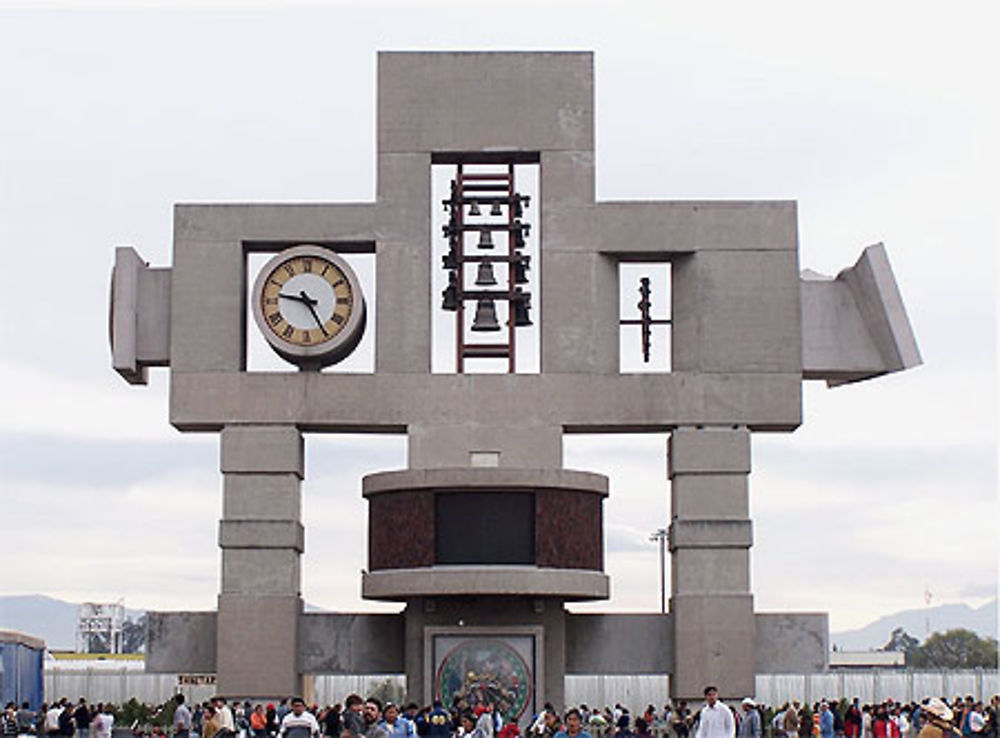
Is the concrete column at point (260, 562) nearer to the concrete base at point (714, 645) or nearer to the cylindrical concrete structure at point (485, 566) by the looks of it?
the cylindrical concrete structure at point (485, 566)

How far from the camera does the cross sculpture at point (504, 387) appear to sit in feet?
156

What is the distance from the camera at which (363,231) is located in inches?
1929

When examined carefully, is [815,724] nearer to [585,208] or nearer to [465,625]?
[465,625]

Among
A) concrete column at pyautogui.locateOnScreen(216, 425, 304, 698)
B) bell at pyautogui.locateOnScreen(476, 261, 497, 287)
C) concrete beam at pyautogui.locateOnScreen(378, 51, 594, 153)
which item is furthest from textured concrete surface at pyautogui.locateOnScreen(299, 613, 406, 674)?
concrete beam at pyautogui.locateOnScreen(378, 51, 594, 153)

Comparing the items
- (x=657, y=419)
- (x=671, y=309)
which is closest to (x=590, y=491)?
(x=657, y=419)

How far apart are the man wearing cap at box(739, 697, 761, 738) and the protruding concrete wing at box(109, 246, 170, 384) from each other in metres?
17.8

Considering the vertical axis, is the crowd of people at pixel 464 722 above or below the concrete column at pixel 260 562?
below

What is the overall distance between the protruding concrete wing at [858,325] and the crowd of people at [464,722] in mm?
8962

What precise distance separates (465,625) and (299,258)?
10.5 metres

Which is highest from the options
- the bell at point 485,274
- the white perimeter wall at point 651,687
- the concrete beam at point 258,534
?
the bell at point 485,274

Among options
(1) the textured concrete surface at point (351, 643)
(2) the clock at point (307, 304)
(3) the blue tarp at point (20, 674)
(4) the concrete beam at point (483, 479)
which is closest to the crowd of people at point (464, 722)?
(3) the blue tarp at point (20, 674)

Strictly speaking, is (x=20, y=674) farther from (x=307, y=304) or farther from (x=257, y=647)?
(x=307, y=304)

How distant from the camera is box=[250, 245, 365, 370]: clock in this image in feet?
159

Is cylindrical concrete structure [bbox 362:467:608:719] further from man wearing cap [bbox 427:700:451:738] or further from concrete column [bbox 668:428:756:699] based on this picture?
man wearing cap [bbox 427:700:451:738]
